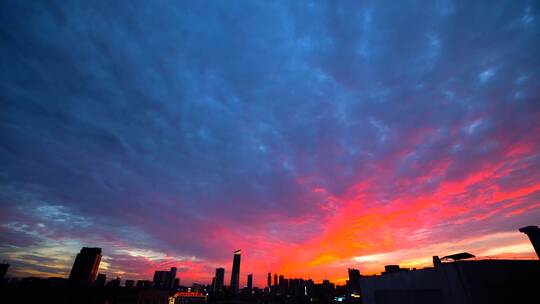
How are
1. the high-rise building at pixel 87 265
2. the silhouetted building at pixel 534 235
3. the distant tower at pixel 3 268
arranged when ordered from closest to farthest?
the silhouetted building at pixel 534 235 → the distant tower at pixel 3 268 → the high-rise building at pixel 87 265

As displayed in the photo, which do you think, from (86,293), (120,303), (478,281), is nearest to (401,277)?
(478,281)

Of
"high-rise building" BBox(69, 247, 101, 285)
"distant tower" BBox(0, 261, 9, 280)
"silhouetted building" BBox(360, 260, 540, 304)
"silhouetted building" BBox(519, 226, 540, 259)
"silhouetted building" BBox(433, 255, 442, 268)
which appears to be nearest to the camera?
"silhouetted building" BBox(360, 260, 540, 304)

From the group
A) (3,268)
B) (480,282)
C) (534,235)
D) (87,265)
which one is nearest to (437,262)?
(480,282)

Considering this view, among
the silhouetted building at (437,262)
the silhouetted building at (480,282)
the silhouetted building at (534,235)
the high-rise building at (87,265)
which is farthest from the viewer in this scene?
the high-rise building at (87,265)

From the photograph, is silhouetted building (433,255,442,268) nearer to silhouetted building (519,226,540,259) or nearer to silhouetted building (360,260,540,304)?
silhouetted building (360,260,540,304)

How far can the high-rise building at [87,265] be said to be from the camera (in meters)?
160

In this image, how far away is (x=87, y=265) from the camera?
165m

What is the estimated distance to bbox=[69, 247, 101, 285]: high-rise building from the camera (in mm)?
159875

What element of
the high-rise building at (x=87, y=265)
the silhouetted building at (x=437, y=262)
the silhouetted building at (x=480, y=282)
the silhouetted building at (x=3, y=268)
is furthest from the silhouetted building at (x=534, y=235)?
the high-rise building at (x=87, y=265)

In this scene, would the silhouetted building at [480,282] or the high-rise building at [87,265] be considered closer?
the silhouetted building at [480,282]

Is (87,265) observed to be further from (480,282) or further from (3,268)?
(480,282)

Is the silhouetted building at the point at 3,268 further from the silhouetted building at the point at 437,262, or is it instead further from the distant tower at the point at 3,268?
the silhouetted building at the point at 437,262

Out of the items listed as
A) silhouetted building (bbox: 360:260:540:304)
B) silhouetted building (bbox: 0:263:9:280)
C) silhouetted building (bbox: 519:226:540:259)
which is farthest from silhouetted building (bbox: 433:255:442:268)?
silhouetted building (bbox: 0:263:9:280)

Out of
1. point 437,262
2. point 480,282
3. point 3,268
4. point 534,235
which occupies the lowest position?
point 480,282
